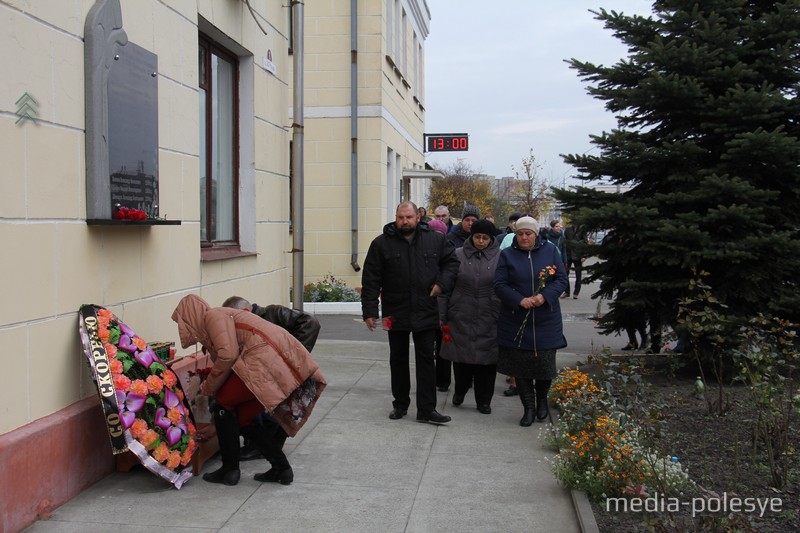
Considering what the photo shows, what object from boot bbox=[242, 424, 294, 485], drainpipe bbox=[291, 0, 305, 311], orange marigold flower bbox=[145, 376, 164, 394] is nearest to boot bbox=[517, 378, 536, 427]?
boot bbox=[242, 424, 294, 485]

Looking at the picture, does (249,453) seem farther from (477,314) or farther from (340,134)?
(340,134)

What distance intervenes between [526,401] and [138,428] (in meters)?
3.57

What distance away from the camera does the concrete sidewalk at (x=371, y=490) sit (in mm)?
4855

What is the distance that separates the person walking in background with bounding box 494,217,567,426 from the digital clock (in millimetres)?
15929

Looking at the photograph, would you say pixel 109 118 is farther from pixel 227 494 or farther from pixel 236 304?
pixel 227 494

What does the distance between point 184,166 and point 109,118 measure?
1.46 meters

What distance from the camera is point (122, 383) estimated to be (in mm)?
5086

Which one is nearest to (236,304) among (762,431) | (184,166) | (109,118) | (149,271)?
(149,271)

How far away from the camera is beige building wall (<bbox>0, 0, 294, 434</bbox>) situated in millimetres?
4609

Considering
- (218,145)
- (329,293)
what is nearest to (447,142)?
(329,293)

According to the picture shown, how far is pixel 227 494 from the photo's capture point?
211 inches

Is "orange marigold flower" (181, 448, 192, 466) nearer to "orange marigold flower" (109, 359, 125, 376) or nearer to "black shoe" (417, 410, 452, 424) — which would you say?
"orange marigold flower" (109, 359, 125, 376)

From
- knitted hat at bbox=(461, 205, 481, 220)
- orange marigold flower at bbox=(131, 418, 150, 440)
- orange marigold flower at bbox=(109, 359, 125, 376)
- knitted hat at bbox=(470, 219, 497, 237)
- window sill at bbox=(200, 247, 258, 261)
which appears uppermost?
knitted hat at bbox=(461, 205, 481, 220)

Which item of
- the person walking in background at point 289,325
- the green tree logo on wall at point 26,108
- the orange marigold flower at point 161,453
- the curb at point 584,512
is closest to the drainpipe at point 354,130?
the person walking in background at point 289,325
